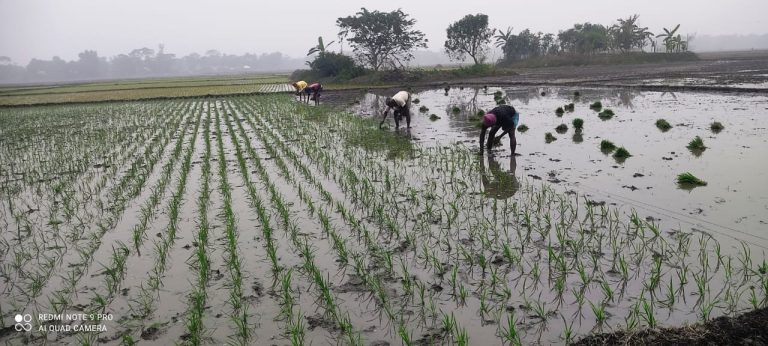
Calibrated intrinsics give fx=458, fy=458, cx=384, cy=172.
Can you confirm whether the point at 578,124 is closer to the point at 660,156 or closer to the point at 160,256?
the point at 660,156

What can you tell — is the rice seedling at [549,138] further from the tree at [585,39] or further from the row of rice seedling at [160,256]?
the tree at [585,39]

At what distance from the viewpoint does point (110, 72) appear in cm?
14338

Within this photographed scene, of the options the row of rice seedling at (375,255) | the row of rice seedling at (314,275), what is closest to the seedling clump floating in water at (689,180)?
the row of rice seedling at (375,255)

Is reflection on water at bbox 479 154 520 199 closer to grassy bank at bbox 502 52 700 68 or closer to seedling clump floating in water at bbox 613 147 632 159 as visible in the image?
seedling clump floating in water at bbox 613 147 632 159

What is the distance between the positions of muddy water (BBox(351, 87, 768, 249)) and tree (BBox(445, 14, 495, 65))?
27.2 meters

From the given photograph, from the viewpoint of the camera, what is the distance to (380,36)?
1448 inches

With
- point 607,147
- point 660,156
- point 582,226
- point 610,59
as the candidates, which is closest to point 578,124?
point 607,147

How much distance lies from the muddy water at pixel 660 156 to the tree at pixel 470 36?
27.2 meters

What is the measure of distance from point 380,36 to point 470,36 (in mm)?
9069

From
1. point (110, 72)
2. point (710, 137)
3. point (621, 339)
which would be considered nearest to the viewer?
point (621, 339)

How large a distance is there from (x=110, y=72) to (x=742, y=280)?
168640mm

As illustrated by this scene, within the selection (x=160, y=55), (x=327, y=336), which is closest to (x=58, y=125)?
(x=327, y=336)

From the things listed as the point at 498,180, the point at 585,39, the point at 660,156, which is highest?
the point at 585,39

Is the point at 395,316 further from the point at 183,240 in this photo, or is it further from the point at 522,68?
the point at 522,68
